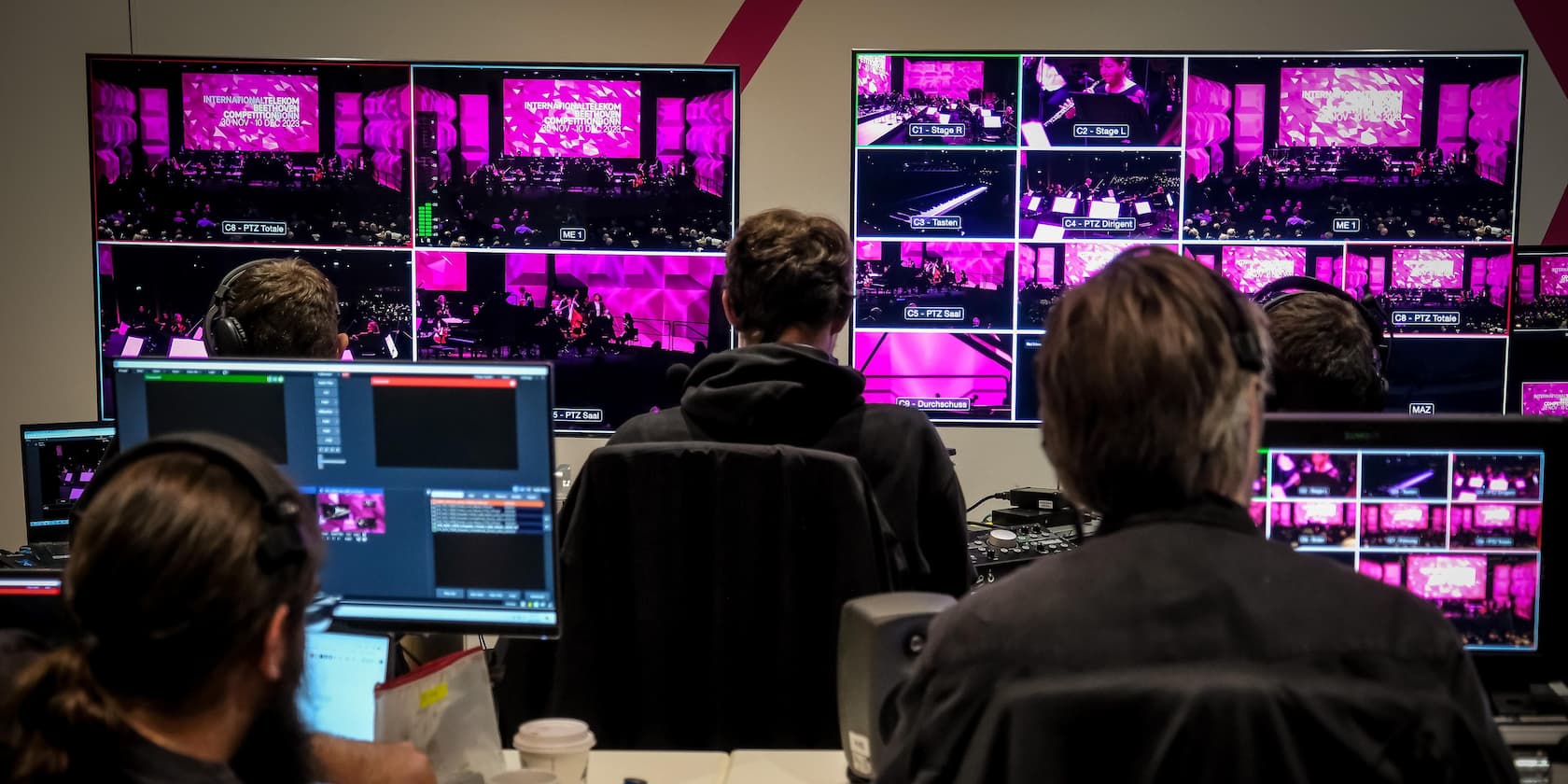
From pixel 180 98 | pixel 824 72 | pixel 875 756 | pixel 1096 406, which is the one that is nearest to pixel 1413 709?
pixel 1096 406

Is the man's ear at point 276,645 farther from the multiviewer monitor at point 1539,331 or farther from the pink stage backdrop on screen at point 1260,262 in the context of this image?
the multiviewer monitor at point 1539,331

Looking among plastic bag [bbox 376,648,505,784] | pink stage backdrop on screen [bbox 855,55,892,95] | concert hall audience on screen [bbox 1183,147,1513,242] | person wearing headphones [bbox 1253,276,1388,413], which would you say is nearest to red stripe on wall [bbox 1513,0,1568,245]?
concert hall audience on screen [bbox 1183,147,1513,242]

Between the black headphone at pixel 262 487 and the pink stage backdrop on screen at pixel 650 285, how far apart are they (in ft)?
10.5

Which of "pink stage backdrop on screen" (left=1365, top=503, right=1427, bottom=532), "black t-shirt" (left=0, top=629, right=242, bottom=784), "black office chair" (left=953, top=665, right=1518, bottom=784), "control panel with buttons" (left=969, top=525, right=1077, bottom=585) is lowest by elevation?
"control panel with buttons" (left=969, top=525, right=1077, bottom=585)

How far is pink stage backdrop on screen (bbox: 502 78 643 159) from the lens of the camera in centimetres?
430

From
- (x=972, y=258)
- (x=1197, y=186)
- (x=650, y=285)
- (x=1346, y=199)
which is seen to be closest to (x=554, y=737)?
(x=650, y=285)

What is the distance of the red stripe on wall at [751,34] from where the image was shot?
4.48 m

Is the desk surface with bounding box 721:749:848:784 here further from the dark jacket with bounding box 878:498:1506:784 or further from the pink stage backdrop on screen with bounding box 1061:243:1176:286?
the pink stage backdrop on screen with bounding box 1061:243:1176:286

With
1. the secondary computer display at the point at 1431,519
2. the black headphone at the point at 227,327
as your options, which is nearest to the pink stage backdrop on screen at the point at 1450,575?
the secondary computer display at the point at 1431,519

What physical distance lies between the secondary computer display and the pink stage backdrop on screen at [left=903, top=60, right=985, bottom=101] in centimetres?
276

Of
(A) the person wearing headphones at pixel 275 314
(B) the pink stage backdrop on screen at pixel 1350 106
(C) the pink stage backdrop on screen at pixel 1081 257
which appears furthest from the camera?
(C) the pink stage backdrop on screen at pixel 1081 257

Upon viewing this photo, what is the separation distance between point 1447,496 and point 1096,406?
900 mm

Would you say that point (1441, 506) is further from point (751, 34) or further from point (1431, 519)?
point (751, 34)

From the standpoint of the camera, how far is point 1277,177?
13.8ft
